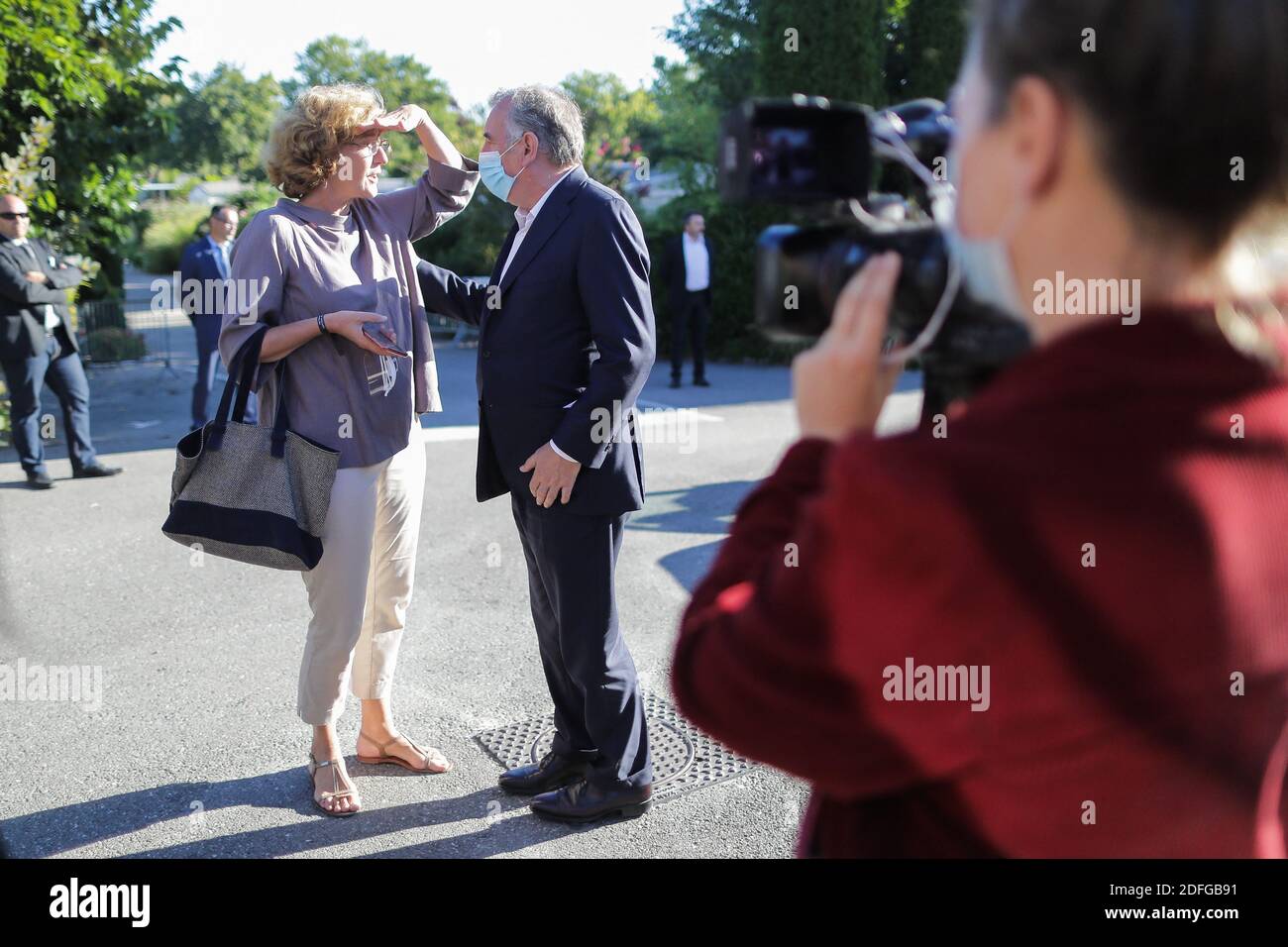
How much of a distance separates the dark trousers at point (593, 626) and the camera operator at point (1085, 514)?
2.45 metres

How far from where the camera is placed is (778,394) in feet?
43.2

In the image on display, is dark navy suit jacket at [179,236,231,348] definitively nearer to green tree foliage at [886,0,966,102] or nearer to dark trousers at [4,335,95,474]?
dark trousers at [4,335,95,474]

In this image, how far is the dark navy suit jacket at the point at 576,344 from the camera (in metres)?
3.30

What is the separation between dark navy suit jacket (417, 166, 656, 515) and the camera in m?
3.30

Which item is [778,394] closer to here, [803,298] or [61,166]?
[61,166]

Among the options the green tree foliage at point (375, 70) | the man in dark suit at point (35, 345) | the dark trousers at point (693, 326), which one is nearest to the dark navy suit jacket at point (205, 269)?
the man in dark suit at point (35, 345)

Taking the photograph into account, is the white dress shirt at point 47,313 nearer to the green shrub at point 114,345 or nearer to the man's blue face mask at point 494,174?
the man's blue face mask at point 494,174

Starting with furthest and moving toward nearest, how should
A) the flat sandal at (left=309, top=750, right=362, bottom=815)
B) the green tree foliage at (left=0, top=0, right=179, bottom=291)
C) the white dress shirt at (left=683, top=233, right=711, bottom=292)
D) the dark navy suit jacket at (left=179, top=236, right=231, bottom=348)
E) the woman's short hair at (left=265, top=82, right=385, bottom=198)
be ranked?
1. the white dress shirt at (left=683, top=233, right=711, bottom=292)
2. the green tree foliage at (left=0, top=0, right=179, bottom=291)
3. the dark navy suit jacket at (left=179, top=236, right=231, bottom=348)
4. the flat sandal at (left=309, top=750, right=362, bottom=815)
5. the woman's short hair at (left=265, top=82, right=385, bottom=198)

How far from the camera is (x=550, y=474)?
3318 millimetres

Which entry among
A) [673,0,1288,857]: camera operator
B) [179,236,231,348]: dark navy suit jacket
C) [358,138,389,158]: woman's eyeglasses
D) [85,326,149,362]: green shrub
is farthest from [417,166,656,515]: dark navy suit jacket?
[85,326,149,362]: green shrub

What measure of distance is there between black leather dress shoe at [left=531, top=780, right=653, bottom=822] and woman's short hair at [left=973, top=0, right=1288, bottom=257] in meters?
2.94
